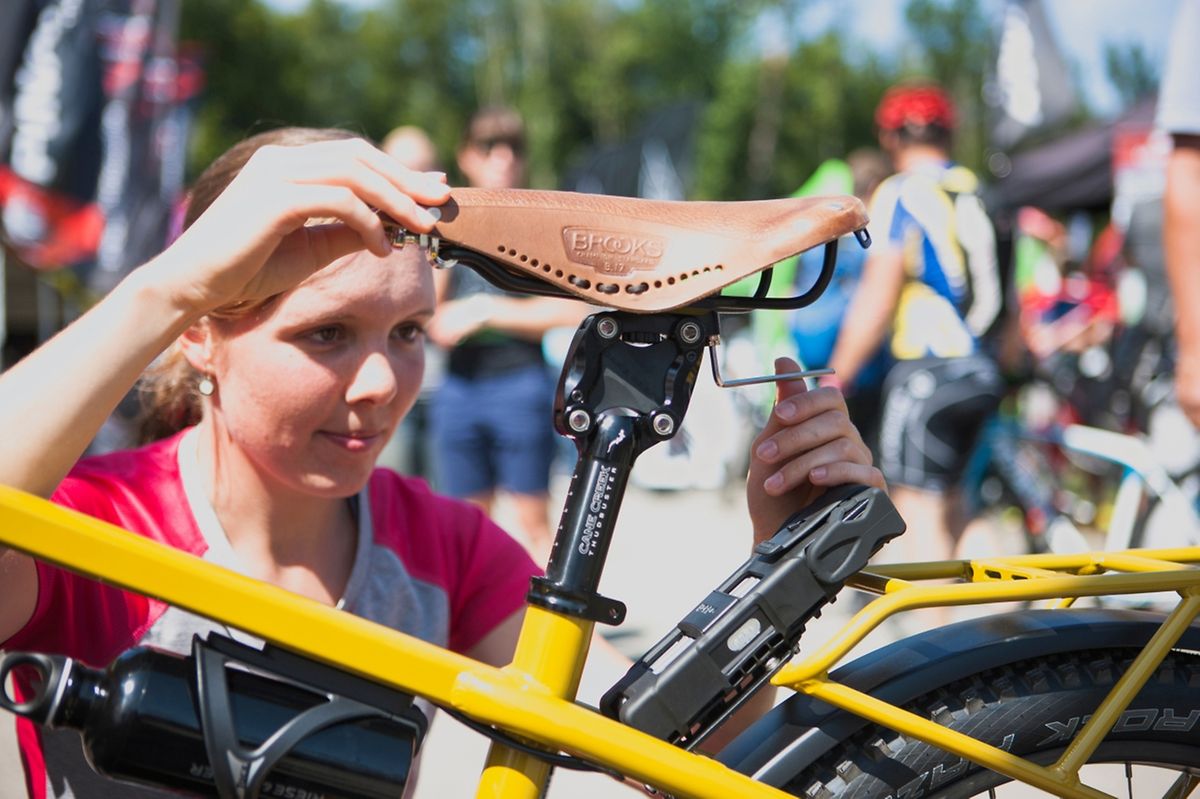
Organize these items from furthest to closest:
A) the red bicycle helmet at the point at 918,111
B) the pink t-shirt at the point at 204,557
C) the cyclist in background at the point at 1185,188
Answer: the red bicycle helmet at the point at 918,111 → the cyclist in background at the point at 1185,188 → the pink t-shirt at the point at 204,557

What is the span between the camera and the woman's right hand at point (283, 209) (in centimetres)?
112

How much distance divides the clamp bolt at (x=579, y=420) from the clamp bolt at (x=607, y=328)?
76mm

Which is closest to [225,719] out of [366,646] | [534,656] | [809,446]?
[366,646]

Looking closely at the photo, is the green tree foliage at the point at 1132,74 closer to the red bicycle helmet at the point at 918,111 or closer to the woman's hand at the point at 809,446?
the red bicycle helmet at the point at 918,111

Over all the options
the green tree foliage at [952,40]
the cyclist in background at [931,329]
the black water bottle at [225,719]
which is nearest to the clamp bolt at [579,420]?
the black water bottle at [225,719]

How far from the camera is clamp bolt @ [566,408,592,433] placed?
1162mm

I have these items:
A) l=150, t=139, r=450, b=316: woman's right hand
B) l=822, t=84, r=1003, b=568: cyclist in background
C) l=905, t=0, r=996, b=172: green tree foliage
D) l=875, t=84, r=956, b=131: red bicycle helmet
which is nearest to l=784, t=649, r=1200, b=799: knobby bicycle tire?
l=150, t=139, r=450, b=316: woman's right hand

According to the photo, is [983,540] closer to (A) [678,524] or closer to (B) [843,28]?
(A) [678,524]

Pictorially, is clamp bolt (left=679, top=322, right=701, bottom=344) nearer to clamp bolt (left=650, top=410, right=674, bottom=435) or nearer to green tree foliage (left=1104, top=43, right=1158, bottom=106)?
clamp bolt (left=650, top=410, right=674, bottom=435)

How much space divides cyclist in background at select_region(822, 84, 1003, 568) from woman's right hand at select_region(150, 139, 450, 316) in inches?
142

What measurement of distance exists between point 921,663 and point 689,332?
426mm

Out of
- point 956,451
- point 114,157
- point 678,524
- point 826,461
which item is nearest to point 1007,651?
point 826,461

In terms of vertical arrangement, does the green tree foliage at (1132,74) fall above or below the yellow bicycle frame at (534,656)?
above

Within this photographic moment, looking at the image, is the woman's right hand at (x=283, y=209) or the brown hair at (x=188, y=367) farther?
the brown hair at (x=188, y=367)
